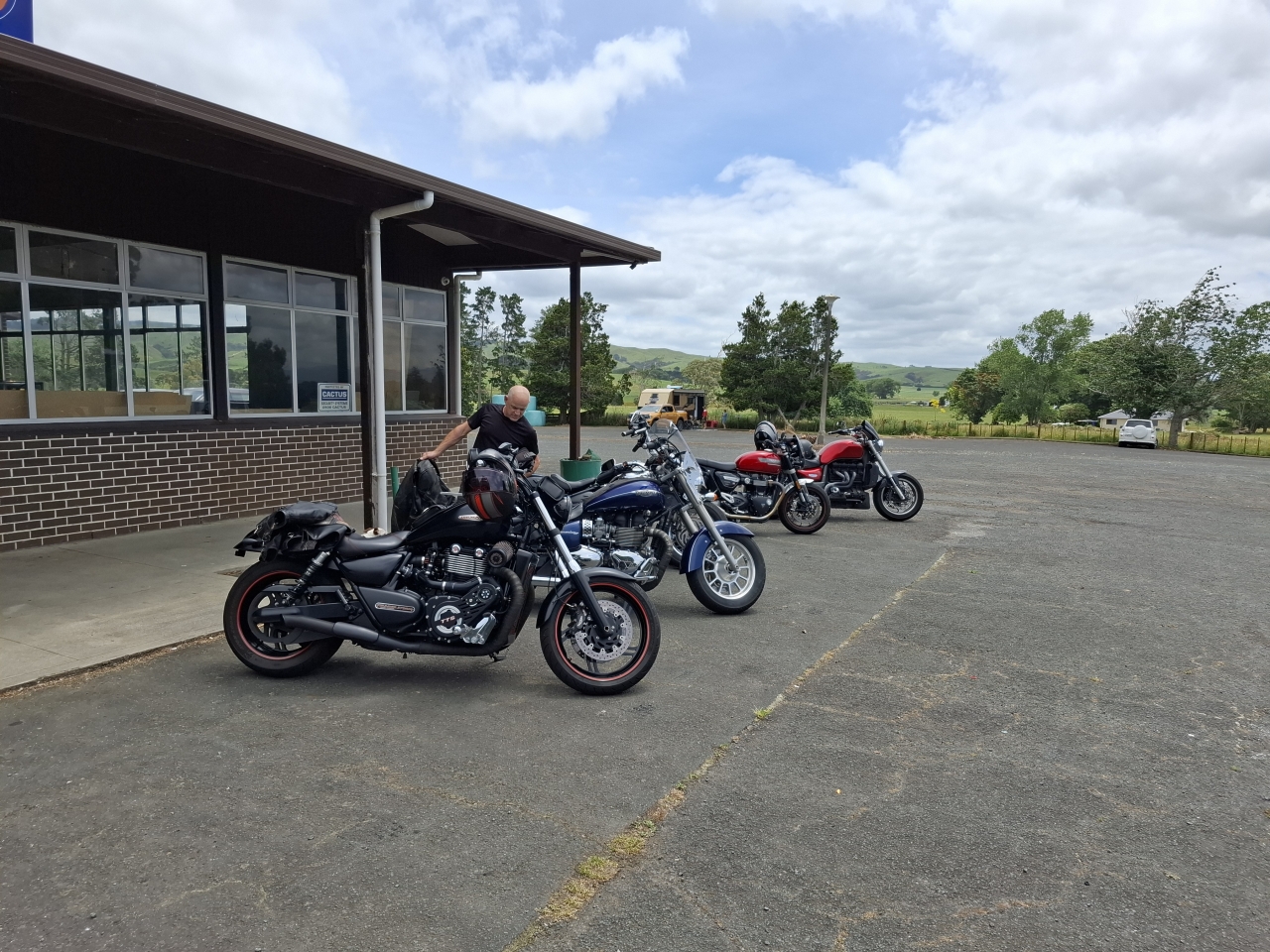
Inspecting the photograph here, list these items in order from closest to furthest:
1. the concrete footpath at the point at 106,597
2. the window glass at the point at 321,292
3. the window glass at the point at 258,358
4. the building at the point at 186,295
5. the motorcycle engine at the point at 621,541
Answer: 1. the concrete footpath at the point at 106,597
2. the motorcycle engine at the point at 621,541
3. the building at the point at 186,295
4. the window glass at the point at 258,358
5. the window glass at the point at 321,292

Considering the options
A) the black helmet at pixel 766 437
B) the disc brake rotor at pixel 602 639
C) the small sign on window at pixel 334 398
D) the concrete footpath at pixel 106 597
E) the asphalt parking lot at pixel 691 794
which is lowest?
the asphalt parking lot at pixel 691 794

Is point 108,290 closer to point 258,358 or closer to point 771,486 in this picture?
point 258,358

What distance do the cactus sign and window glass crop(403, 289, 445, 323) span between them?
226 inches

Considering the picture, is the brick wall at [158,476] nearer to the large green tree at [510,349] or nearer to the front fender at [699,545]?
the front fender at [699,545]

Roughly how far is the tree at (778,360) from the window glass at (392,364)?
40.6 meters

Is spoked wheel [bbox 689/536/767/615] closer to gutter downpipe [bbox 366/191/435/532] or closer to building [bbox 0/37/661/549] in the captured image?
gutter downpipe [bbox 366/191/435/532]

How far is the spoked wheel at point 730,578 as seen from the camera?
631 centimetres

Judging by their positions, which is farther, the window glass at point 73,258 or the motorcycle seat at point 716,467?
the motorcycle seat at point 716,467

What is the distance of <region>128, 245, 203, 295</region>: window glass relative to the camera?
886 centimetres

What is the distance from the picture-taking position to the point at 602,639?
180 inches

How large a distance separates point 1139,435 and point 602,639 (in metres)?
38.9

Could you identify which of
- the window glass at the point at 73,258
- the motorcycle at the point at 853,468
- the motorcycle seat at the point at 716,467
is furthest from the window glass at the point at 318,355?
the motorcycle at the point at 853,468

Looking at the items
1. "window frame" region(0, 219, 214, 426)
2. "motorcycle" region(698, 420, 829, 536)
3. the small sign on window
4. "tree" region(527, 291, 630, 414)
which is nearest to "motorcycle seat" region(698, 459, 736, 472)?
"motorcycle" region(698, 420, 829, 536)

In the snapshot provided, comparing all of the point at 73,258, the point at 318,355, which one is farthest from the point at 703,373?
the point at 73,258
